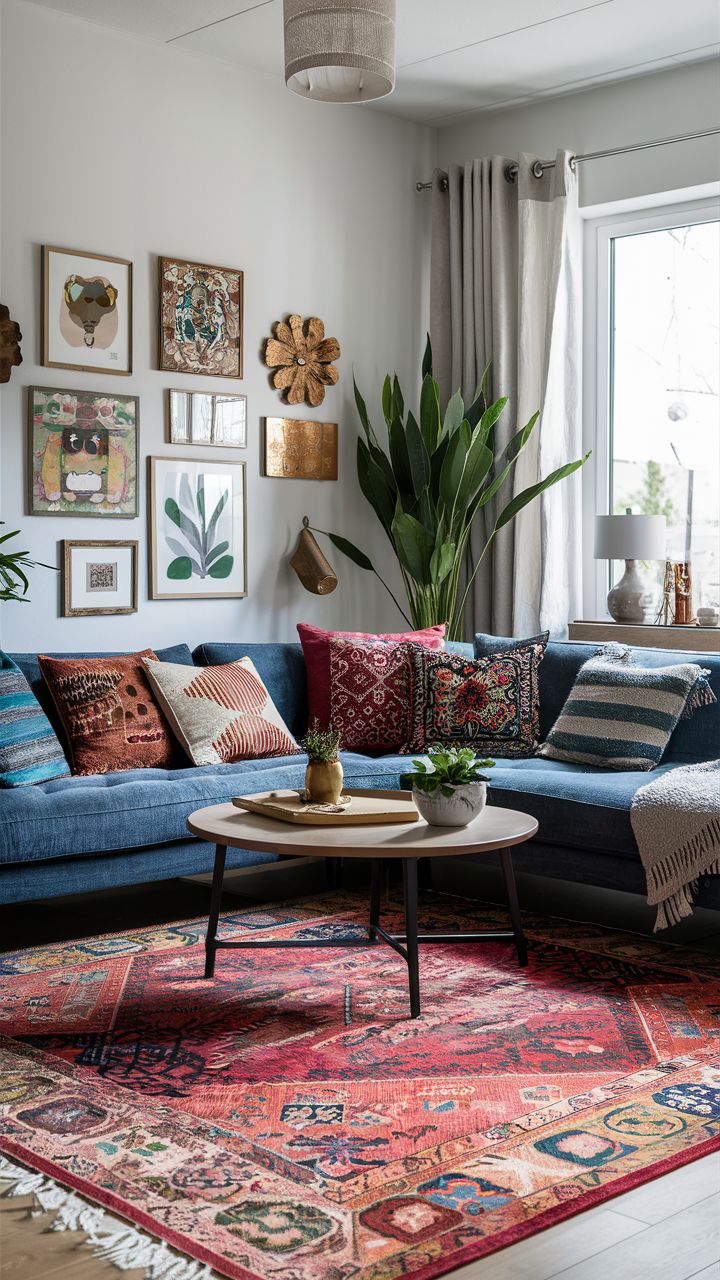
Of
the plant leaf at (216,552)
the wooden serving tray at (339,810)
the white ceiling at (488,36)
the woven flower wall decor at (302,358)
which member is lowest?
the wooden serving tray at (339,810)

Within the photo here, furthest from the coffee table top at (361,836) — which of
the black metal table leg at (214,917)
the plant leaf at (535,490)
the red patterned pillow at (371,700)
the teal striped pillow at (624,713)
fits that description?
the plant leaf at (535,490)

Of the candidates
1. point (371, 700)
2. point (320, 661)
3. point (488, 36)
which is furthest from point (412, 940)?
point (488, 36)

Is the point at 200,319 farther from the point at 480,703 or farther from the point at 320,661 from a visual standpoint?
the point at 480,703

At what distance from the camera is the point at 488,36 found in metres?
4.84

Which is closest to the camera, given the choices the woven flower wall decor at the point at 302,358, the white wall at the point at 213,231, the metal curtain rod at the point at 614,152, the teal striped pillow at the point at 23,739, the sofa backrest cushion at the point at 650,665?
the teal striped pillow at the point at 23,739

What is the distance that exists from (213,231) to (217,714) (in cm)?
200

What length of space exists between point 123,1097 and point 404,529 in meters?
3.05

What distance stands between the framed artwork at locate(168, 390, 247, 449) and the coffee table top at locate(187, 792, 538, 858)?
82.5 inches

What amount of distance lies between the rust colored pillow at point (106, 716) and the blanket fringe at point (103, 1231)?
1.92 m

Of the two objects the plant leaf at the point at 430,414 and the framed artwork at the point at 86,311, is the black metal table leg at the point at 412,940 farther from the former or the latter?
the plant leaf at the point at 430,414

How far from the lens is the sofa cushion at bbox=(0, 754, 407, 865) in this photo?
3.44 metres

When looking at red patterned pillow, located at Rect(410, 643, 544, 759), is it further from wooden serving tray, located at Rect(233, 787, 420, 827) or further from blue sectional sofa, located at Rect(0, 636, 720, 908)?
wooden serving tray, located at Rect(233, 787, 420, 827)

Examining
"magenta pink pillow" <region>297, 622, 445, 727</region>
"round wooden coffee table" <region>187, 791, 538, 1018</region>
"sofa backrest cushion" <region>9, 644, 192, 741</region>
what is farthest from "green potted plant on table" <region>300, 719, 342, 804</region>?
"magenta pink pillow" <region>297, 622, 445, 727</region>

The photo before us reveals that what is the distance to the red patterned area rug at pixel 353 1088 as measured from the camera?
6.75 feet
